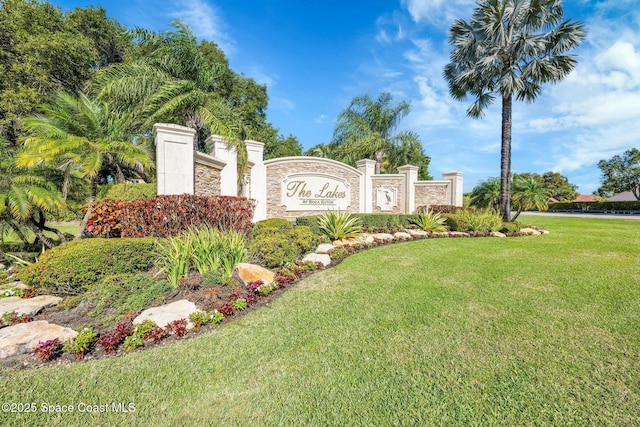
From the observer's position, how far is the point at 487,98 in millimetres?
13617

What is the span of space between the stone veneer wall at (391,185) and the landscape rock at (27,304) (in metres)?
12.4

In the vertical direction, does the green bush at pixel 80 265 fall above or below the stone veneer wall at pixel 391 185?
below

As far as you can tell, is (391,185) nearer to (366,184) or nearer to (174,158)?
(366,184)

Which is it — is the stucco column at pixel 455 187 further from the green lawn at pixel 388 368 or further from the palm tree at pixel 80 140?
the palm tree at pixel 80 140

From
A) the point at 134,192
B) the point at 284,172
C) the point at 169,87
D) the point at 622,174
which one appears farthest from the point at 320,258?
the point at 622,174

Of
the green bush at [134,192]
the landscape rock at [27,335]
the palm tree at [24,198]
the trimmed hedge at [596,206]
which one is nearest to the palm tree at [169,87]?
the green bush at [134,192]

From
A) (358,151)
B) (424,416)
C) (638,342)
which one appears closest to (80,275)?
(424,416)

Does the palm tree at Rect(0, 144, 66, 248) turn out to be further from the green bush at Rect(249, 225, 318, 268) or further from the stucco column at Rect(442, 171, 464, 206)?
the stucco column at Rect(442, 171, 464, 206)

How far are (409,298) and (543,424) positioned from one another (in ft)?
7.00

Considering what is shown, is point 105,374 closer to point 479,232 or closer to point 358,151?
point 479,232

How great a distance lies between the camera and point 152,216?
16.9 ft

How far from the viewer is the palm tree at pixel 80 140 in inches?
208

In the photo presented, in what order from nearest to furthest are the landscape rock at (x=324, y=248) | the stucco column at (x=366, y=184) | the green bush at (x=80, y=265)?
the green bush at (x=80, y=265) < the landscape rock at (x=324, y=248) < the stucco column at (x=366, y=184)

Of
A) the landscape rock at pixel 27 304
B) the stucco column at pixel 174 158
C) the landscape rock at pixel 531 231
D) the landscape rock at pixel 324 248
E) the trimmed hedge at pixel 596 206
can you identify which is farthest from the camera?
the trimmed hedge at pixel 596 206
